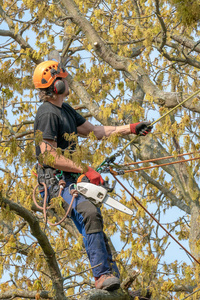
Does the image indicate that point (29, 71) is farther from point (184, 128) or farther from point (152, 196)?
point (152, 196)

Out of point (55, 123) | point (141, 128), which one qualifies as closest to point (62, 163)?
point (55, 123)

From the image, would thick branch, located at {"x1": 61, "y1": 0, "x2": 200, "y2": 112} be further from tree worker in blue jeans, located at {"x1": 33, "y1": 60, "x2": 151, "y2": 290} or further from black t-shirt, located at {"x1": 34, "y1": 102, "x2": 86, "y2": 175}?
black t-shirt, located at {"x1": 34, "y1": 102, "x2": 86, "y2": 175}

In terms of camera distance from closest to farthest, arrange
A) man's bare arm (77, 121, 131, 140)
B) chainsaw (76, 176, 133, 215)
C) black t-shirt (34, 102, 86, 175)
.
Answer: chainsaw (76, 176, 133, 215)
black t-shirt (34, 102, 86, 175)
man's bare arm (77, 121, 131, 140)

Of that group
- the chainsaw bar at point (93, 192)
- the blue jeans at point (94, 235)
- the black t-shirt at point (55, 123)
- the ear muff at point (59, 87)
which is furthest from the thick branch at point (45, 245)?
the ear muff at point (59, 87)

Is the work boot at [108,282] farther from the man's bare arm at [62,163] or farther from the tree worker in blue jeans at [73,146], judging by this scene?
the man's bare arm at [62,163]

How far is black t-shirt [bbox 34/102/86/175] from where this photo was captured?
4434 millimetres

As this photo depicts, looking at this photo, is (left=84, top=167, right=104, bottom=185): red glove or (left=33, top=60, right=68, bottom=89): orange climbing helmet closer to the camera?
(left=84, top=167, right=104, bottom=185): red glove

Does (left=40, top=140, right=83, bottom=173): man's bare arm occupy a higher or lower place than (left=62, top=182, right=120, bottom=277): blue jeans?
higher

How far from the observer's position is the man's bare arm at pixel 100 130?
17.0 ft

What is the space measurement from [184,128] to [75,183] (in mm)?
1964

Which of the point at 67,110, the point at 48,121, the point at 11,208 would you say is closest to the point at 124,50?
the point at 67,110

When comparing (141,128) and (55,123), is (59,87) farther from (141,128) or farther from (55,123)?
(141,128)

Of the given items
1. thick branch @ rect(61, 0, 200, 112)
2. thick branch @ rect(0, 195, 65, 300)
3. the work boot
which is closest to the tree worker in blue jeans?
the work boot

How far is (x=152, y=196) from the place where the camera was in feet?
29.3
